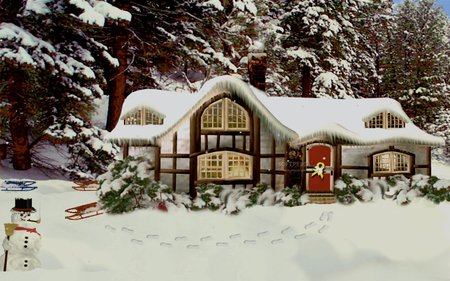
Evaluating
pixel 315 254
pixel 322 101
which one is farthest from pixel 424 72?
pixel 315 254

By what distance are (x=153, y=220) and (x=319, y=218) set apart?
4.98 metres

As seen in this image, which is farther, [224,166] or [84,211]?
[224,166]

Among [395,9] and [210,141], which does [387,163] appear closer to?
[210,141]

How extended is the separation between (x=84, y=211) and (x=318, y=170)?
311 inches

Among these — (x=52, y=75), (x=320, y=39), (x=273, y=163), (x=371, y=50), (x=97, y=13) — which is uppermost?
(x=371, y=50)

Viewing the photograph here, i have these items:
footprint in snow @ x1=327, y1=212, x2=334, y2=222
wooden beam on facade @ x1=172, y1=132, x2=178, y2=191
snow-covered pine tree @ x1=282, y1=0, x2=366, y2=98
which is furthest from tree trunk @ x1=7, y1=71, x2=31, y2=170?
snow-covered pine tree @ x1=282, y1=0, x2=366, y2=98

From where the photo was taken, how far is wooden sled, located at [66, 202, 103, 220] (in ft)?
45.0

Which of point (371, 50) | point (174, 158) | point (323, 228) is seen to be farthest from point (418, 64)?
point (323, 228)

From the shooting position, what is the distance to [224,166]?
16.7 meters

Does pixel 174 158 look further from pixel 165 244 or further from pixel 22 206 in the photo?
pixel 22 206

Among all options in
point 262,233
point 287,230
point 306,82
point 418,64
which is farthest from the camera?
point 418,64

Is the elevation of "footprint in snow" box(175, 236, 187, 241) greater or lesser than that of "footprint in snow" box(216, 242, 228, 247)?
greater

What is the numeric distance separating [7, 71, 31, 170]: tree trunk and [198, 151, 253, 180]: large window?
8.50 m

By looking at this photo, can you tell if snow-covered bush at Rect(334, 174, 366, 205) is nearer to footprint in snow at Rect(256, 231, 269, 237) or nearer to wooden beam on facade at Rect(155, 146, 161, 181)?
footprint in snow at Rect(256, 231, 269, 237)
